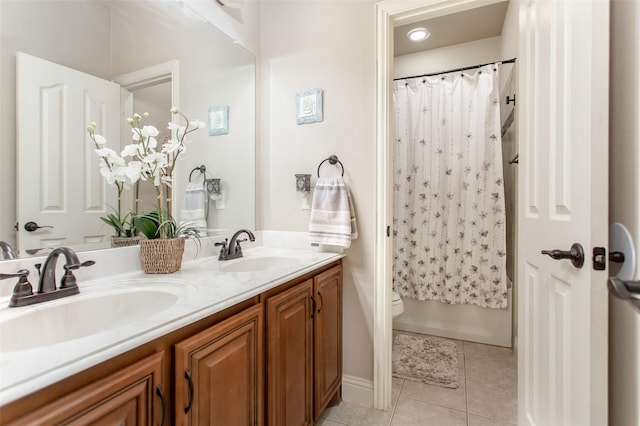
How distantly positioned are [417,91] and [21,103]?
2514 millimetres

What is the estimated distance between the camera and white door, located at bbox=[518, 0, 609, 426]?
0.70 meters

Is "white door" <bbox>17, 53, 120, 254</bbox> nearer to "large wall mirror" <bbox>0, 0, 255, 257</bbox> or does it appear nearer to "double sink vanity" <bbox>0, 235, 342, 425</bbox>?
"large wall mirror" <bbox>0, 0, 255, 257</bbox>

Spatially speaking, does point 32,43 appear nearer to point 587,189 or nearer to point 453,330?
point 587,189

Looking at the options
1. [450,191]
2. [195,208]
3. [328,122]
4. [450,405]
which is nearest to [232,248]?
[195,208]

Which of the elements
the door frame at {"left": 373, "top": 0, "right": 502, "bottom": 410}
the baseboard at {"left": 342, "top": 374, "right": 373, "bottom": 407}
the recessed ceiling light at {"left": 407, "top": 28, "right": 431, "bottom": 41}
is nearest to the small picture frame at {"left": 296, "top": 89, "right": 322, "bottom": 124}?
the door frame at {"left": 373, "top": 0, "right": 502, "bottom": 410}

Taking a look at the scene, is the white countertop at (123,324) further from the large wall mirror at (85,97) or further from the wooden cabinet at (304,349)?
the large wall mirror at (85,97)

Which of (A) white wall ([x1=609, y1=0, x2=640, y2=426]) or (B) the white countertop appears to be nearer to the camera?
(B) the white countertop

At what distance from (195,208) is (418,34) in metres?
2.29

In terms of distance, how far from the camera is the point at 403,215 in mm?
2615

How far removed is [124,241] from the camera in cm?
120

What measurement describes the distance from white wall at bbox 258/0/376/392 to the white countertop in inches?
16.7

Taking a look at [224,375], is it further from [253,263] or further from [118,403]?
[253,263]

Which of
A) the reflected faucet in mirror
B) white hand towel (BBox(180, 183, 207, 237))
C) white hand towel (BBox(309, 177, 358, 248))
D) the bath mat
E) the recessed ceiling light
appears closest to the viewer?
the reflected faucet in mirror

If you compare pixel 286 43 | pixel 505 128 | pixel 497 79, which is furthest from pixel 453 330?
pixel 286 43
